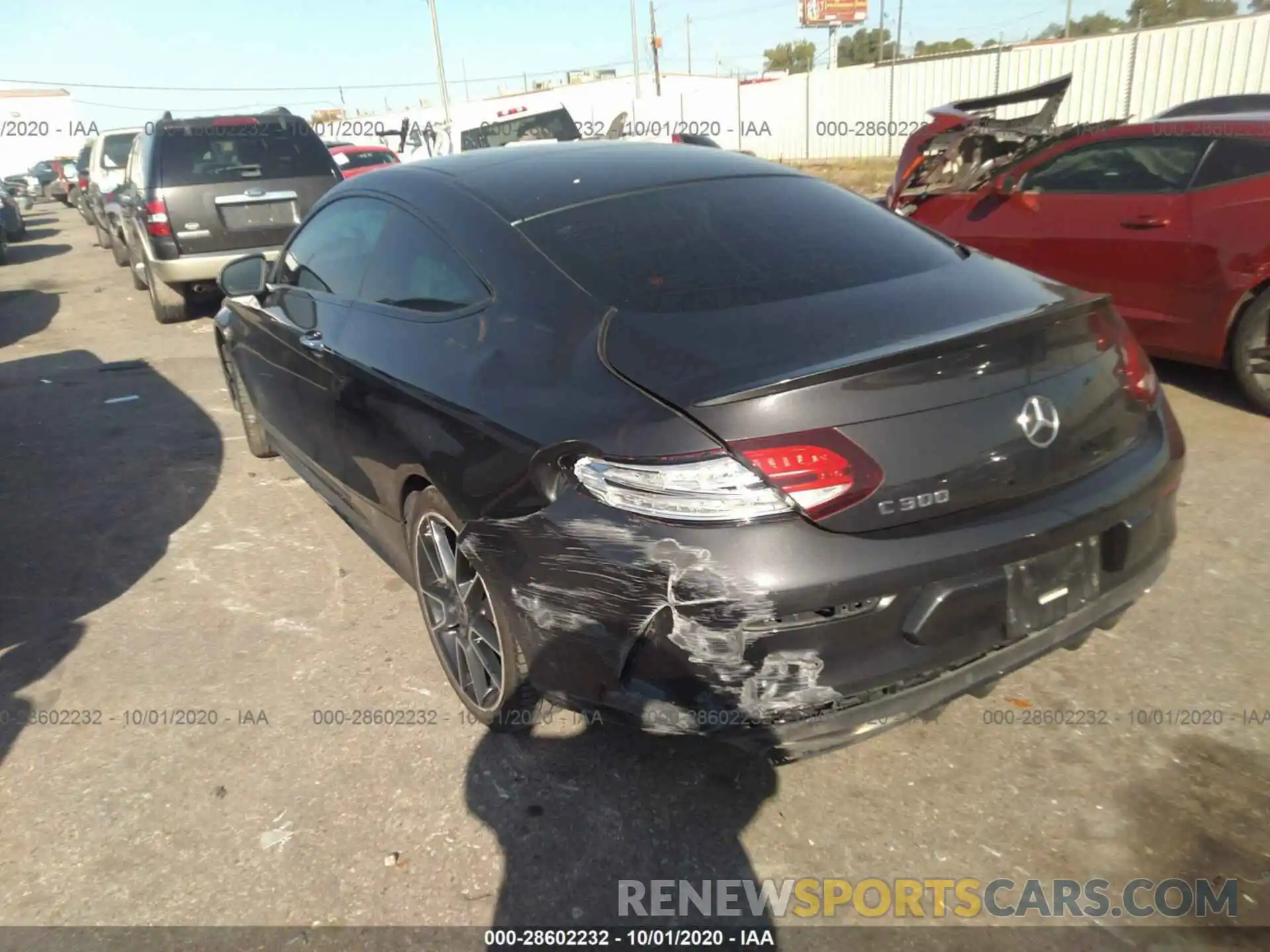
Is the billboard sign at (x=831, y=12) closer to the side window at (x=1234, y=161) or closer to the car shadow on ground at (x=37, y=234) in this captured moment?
the car shadow on ground at (x=37, y=234)

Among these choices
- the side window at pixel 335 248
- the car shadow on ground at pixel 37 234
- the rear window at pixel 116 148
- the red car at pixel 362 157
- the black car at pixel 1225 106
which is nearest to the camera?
the side window at pixel 335 248

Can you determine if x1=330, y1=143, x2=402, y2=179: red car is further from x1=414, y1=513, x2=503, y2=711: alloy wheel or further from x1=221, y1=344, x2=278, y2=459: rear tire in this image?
x1=414, y1=513, x2=503, y2=711: alloy wheel

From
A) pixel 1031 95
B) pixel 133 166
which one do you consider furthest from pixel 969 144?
pixel 133 166

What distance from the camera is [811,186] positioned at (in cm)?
331

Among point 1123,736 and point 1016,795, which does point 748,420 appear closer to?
point 1016,795

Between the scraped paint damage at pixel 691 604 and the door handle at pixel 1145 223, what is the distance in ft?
14.6

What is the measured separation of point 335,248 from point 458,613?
67.0 inches

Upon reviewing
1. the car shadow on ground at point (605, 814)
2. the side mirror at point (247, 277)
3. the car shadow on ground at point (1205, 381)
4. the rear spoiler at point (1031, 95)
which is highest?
the rear spoiler at point (1031, 95)

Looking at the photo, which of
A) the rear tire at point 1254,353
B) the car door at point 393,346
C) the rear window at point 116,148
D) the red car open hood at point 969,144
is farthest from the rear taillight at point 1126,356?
the rear window at point 116,148

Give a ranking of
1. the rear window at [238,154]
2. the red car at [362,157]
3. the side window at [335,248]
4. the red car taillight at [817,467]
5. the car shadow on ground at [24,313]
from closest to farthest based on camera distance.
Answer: the red car taillight at [817,467]
the side window at [335,248]
the rear window at [238,154]
the car shadow on ground at [24,313]
the red car at [362,157]

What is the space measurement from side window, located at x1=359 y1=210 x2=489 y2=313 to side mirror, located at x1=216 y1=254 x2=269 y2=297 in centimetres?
121

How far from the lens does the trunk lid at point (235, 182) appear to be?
877 centimetres

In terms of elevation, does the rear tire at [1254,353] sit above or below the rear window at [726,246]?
below

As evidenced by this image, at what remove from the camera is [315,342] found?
362 cm
